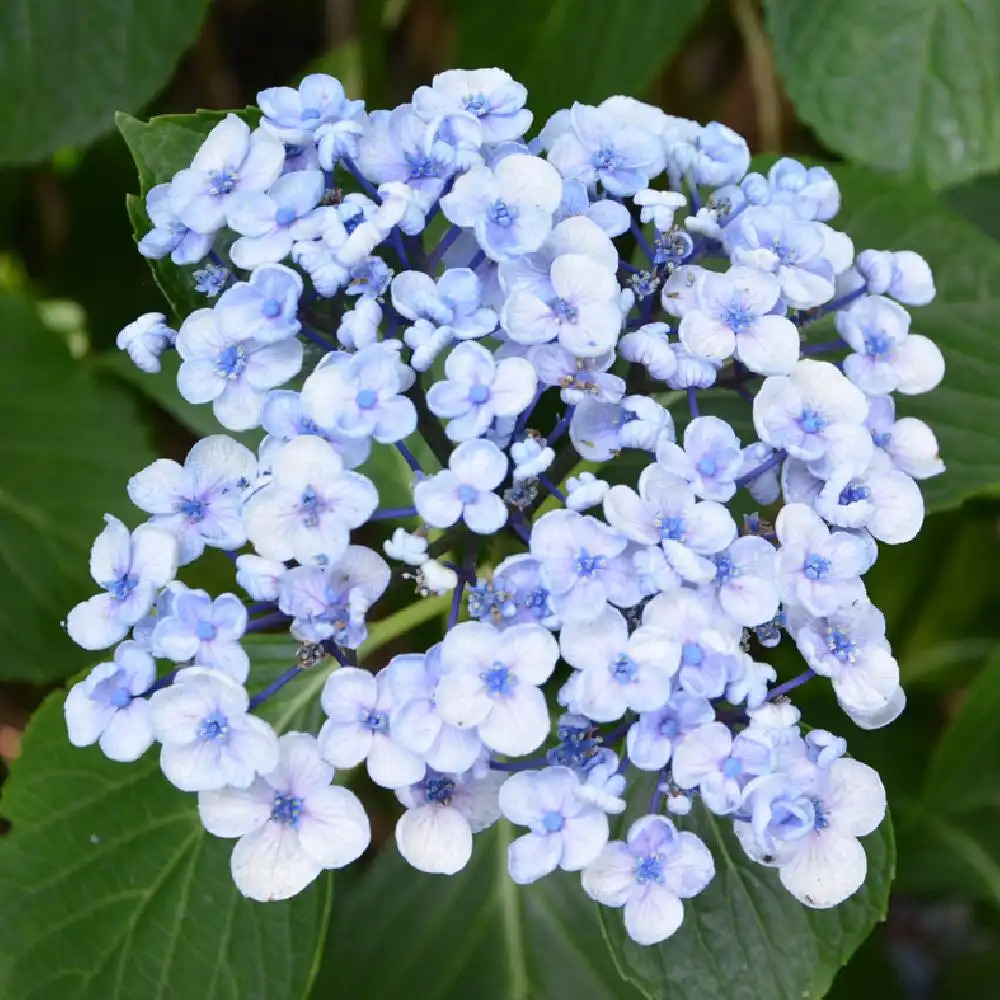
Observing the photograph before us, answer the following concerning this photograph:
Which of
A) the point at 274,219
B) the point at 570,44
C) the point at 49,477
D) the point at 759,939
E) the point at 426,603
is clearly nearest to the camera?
the point at 274,219

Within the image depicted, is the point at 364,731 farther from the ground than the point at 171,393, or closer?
farther from the ground

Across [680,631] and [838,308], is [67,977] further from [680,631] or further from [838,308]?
[838,308]

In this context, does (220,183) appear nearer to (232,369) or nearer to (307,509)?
(232,369)

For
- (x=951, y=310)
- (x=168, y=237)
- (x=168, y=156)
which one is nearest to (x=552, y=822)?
(x=168, y=237)

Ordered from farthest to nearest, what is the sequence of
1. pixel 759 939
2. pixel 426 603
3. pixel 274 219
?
pixel 426 603 → pixel 759 939 → pixel 274 219

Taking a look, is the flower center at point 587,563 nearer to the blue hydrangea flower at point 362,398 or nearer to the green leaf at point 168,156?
the blue hydrangea flower at point 362,398

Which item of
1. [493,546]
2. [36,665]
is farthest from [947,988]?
[36,665]
